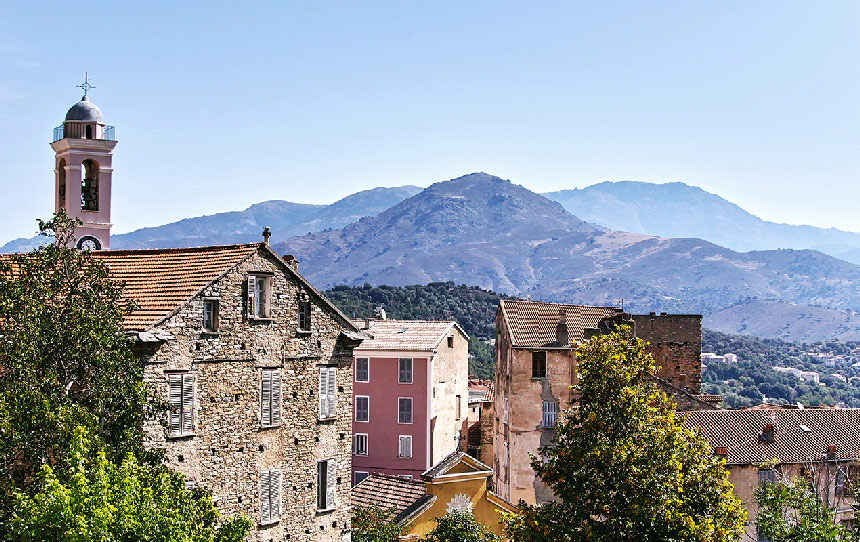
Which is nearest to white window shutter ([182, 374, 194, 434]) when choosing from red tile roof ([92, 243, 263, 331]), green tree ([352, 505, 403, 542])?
red tile roof ([92, 243, 263, 331])

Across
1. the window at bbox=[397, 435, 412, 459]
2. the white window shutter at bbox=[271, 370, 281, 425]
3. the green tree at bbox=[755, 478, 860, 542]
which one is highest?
the white window shutter at bbox=[271, 370, 281, 425]

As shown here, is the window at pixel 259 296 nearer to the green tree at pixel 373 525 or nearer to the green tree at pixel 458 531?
the green tree at pixel 373 525

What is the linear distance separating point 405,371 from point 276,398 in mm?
29448

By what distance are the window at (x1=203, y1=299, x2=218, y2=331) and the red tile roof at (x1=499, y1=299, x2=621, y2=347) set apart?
23762 mm

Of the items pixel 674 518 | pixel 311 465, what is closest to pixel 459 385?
pixel 311 465

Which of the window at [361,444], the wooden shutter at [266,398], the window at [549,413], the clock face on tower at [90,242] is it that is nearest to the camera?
the wooden shutter at [266,398]

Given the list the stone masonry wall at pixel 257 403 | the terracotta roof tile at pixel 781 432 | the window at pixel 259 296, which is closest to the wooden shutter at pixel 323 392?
the stone masonry wall at pixel 257 403

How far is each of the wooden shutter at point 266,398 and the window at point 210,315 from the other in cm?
301

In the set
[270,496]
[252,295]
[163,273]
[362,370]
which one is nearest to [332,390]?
[270,496]

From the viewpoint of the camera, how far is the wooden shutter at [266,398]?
40.0m

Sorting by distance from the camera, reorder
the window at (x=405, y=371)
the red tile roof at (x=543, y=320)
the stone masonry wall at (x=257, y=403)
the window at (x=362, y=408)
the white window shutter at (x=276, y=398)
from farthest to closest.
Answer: the window at (x=362, y=408)
the window at (x=405, y=371)
the red tile roof at (x=543, y=320)
the white window shutter at (x=276, y=398)
the stone masonry wall at (x=257, y=403)

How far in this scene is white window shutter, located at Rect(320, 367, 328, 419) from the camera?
4288 centimetres

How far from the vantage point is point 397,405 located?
6994 cm

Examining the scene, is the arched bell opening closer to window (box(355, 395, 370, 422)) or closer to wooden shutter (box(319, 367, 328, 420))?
wooden shutter (box(319, 367, 328, 420))
